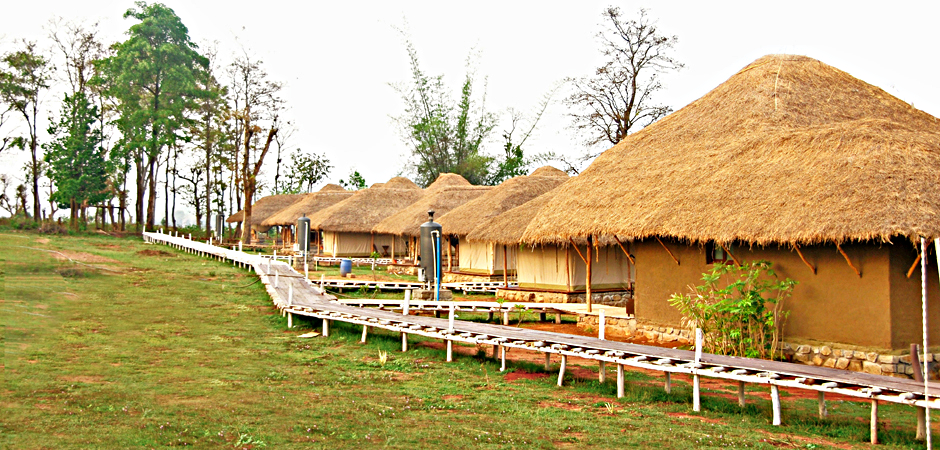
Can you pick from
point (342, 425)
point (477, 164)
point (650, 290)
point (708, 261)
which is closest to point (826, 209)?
point (708, 261)

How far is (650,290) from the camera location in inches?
498

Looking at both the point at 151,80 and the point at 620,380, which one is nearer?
the point at 620,380

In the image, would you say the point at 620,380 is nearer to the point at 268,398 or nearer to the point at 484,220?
the point at 268,398

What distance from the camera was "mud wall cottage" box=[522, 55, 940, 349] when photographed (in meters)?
9.27

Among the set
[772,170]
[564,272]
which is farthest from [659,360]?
[564,272]

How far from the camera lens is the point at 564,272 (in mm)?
18688

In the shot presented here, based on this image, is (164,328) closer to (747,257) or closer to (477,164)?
(747,257)

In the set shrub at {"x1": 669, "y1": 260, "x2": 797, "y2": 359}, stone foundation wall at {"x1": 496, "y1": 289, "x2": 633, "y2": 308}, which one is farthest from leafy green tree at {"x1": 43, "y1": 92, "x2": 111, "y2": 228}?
shrub at {"x1": 669, "y1": 260, "x2": 797, "y2": 359}

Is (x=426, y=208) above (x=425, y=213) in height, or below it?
above

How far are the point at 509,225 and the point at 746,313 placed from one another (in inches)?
423

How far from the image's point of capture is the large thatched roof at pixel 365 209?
32.9 meters

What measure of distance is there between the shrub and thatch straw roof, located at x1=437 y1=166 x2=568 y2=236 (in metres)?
13.2

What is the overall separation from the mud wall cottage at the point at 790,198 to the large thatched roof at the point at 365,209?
19.3 meters

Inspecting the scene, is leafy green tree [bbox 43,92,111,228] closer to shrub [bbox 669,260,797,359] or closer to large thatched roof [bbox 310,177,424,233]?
large thatched roof [bbox 310,177,424,233]
